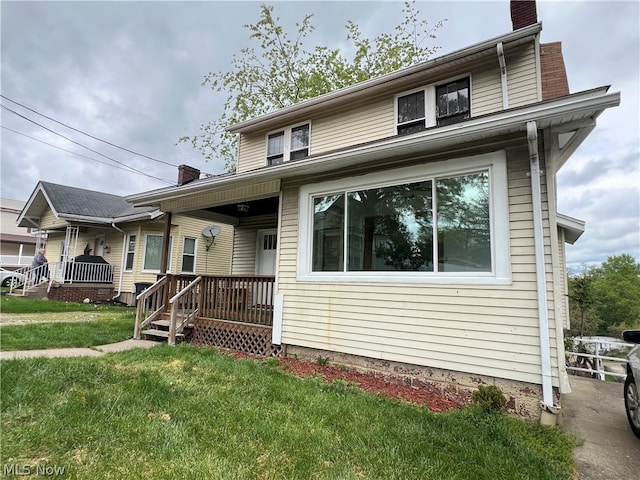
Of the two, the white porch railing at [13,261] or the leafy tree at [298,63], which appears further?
the white porch railing at [13,261]

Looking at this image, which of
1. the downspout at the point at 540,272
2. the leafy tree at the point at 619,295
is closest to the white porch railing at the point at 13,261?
the downspout at the point at 540,272

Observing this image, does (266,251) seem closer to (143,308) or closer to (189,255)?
(143,308)

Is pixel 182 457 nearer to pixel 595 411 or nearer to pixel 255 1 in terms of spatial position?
pixel 595 411

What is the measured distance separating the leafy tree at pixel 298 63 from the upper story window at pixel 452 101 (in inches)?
424

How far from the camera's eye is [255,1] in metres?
16.6

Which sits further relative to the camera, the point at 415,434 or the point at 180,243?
the point at 180,243

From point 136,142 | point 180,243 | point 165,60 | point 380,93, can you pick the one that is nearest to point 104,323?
point 180,243

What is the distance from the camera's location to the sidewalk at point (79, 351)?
5027 millimetres

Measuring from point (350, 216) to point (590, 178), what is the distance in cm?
3594

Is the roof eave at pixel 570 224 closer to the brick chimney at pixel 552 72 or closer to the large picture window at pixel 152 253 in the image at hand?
the brick chimney at pixel 552 72

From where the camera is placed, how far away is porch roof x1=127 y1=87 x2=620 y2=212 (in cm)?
332

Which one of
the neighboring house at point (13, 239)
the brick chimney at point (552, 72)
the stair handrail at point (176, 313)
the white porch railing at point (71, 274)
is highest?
the brick chimney at point (552, 72)

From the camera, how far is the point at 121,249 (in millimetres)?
14492

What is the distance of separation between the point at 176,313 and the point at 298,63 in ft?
53.5
